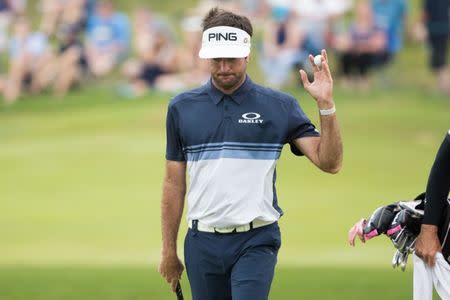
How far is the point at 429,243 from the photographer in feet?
19.8

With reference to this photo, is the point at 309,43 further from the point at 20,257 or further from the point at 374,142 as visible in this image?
the point at 20,257

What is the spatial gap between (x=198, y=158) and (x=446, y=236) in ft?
4.14

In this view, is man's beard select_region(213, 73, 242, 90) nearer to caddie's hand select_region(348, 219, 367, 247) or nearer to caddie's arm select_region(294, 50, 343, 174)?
caddie's arm select_region(294, 50, 343, 174)

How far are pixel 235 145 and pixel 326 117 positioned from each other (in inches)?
18.7

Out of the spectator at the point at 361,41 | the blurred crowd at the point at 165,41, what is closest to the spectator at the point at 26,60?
the blurred crowd at the point at 165,41

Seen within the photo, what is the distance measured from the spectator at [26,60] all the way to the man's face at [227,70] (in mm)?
13423

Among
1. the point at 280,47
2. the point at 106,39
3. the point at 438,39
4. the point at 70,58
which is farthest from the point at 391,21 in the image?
the point at 70,58

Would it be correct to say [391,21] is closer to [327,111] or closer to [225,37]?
[225,37]

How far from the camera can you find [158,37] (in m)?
19.2

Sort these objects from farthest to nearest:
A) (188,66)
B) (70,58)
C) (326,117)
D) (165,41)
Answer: (70,58) < (165,41) < (188,66) < (326,117)

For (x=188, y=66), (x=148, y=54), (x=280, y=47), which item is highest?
(x=280, y=47)

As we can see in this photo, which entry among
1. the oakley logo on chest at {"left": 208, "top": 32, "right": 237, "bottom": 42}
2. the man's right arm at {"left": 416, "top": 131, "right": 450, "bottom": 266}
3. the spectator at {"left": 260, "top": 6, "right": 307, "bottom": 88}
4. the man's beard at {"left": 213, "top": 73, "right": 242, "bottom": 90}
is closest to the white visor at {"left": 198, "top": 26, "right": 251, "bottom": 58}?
the oakley logo on chest at {"left": 208, "top": 32, "right": 237, "bottom": 42}

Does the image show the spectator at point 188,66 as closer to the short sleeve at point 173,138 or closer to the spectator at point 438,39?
the spectator at point 438,39

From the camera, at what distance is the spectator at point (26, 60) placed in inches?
755
